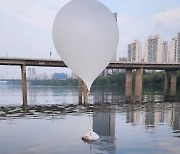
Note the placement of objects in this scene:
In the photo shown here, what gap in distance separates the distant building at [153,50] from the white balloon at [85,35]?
152m

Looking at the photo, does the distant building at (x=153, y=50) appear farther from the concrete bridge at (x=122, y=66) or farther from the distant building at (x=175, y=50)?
the concrete bridge at (x=122, y=66)

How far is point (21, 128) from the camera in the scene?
2367 centimetres

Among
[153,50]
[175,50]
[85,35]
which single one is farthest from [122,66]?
[153,50]

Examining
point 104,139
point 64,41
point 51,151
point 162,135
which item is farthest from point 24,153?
point 162,135

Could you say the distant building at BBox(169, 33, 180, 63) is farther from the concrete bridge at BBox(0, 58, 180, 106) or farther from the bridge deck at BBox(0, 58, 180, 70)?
the bridge deck at BBox(0, 58, 180, 70)

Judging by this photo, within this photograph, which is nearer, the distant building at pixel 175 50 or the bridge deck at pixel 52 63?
the bridge deck at pixel 52 63

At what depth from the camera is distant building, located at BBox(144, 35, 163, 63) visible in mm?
165000

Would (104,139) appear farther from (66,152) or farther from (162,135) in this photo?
(162,135)

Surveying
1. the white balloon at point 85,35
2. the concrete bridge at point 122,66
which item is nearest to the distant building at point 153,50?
the concrete bridge at point 122,66

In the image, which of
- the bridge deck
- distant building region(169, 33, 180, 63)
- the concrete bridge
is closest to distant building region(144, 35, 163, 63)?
distant building region(169, 33, 180, 63)

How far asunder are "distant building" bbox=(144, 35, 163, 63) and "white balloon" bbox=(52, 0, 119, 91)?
15209cm

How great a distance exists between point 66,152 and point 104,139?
157 inches

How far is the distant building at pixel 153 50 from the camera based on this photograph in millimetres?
165000

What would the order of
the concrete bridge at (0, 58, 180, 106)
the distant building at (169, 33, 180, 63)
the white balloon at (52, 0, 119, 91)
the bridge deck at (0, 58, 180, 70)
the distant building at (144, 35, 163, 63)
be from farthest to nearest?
the distant building at (144, 35, 163, 63)
the distant building at (169, 33, 180, 63)
the bridge deck at (0, 58, 180, 70)
the concrete bridge at (0, 58, 180, 106)
the white balloon at (52, 0, 119, 91)
